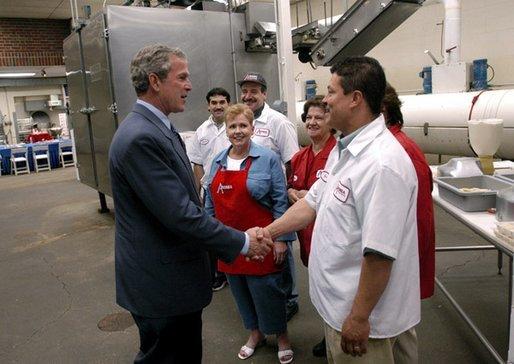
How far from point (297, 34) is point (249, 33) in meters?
0.70

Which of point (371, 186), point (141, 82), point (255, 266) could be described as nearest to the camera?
point (371, 186)

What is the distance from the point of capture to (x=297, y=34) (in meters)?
4.05

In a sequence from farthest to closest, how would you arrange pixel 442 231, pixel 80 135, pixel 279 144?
pixel 80 135, pixel 442 231, pixel 279 144

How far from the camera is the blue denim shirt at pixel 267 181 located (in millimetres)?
2250

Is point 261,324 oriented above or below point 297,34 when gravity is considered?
below

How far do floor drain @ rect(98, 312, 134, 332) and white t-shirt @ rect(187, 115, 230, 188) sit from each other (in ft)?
3.83

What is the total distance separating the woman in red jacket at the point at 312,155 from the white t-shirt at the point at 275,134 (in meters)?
0.46

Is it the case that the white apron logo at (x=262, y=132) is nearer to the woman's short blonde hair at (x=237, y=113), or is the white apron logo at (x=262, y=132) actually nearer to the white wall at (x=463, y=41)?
the woman's short blonde hair at (x=237, y=113)

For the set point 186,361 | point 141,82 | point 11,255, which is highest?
point 141,82

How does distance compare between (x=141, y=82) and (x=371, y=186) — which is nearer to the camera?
(x=371, y=186)

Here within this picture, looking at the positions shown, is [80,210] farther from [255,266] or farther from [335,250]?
[335,250]

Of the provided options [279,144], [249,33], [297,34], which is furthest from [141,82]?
[249,33]

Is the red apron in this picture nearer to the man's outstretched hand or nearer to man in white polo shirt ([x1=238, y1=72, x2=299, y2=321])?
the man's outstretched hand

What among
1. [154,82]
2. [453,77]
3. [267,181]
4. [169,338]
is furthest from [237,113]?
[453,77]
